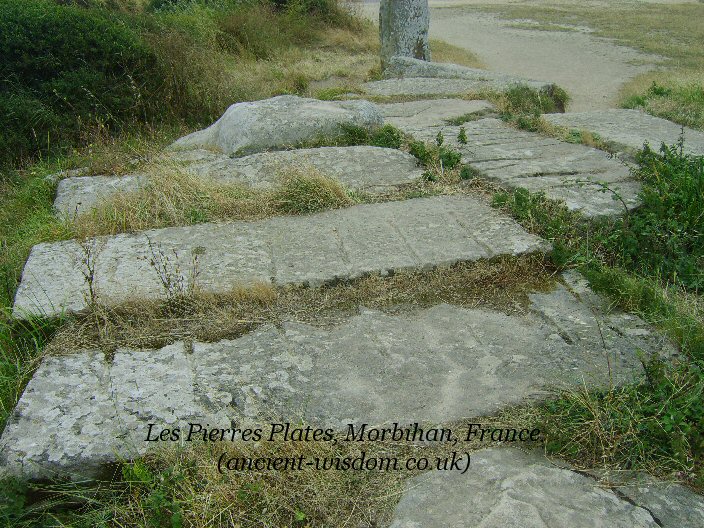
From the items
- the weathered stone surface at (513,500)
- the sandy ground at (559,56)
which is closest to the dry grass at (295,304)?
the weathered stone surface at (513,500)

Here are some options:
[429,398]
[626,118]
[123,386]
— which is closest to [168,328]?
[123,386]

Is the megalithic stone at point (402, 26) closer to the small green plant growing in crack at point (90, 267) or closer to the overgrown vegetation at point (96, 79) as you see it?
the overgrown vegetation at point (96, 79)

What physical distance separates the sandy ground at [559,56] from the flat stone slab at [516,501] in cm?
739

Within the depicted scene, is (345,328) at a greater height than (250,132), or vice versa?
(250,132)

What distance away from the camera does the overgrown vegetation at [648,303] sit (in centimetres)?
216

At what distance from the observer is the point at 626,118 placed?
5527mm

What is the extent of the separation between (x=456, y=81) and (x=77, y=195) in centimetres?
462

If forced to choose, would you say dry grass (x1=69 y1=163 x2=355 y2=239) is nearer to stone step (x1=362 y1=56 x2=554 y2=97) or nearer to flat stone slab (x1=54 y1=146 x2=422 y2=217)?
flat stone slab (x1=54 y1=146 x2=422 y2=217)

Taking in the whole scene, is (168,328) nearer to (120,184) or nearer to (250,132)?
(120,184)

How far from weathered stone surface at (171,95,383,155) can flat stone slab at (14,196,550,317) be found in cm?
129

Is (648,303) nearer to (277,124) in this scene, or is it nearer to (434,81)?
(277,124)

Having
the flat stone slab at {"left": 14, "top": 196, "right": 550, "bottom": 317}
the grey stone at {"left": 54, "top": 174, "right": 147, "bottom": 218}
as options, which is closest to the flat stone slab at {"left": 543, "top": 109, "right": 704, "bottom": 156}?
the flat stone slab at {"left": 14, "top": 196, "right": 550, "bottom": 317}

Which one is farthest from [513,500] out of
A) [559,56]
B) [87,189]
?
[559,56]

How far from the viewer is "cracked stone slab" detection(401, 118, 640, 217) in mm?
3818
